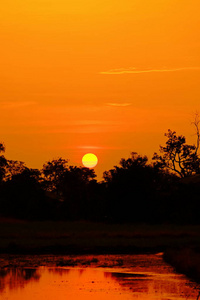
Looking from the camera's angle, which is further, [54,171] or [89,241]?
[54,171]

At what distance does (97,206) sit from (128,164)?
21.3ft

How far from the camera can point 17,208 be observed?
9450cm

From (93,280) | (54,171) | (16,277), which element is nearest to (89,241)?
(16,277)

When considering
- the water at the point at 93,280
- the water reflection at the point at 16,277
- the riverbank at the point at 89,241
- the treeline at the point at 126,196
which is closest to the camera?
the water at the point at 93,280

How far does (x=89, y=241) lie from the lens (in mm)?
53281

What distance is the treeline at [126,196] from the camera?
79938mm

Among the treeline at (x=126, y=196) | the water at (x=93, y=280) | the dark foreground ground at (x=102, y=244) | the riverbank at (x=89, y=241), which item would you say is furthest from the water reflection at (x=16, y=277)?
the treeline at (x=126, y=196)

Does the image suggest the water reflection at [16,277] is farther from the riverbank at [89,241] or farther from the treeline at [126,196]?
the treeline at [126,196]

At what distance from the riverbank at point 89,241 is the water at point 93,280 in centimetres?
621

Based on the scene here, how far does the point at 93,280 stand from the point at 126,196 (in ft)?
161

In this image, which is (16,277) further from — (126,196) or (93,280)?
(126,196)

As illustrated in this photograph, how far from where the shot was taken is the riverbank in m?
47.3

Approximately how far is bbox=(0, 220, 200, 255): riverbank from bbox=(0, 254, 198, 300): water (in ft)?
20.4

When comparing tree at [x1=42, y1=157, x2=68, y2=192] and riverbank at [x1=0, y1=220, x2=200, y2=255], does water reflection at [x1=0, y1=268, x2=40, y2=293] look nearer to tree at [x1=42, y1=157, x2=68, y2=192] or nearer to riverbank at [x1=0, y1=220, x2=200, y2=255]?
riverbank at [x1=0, y1=220, x2=200, y2=255]
